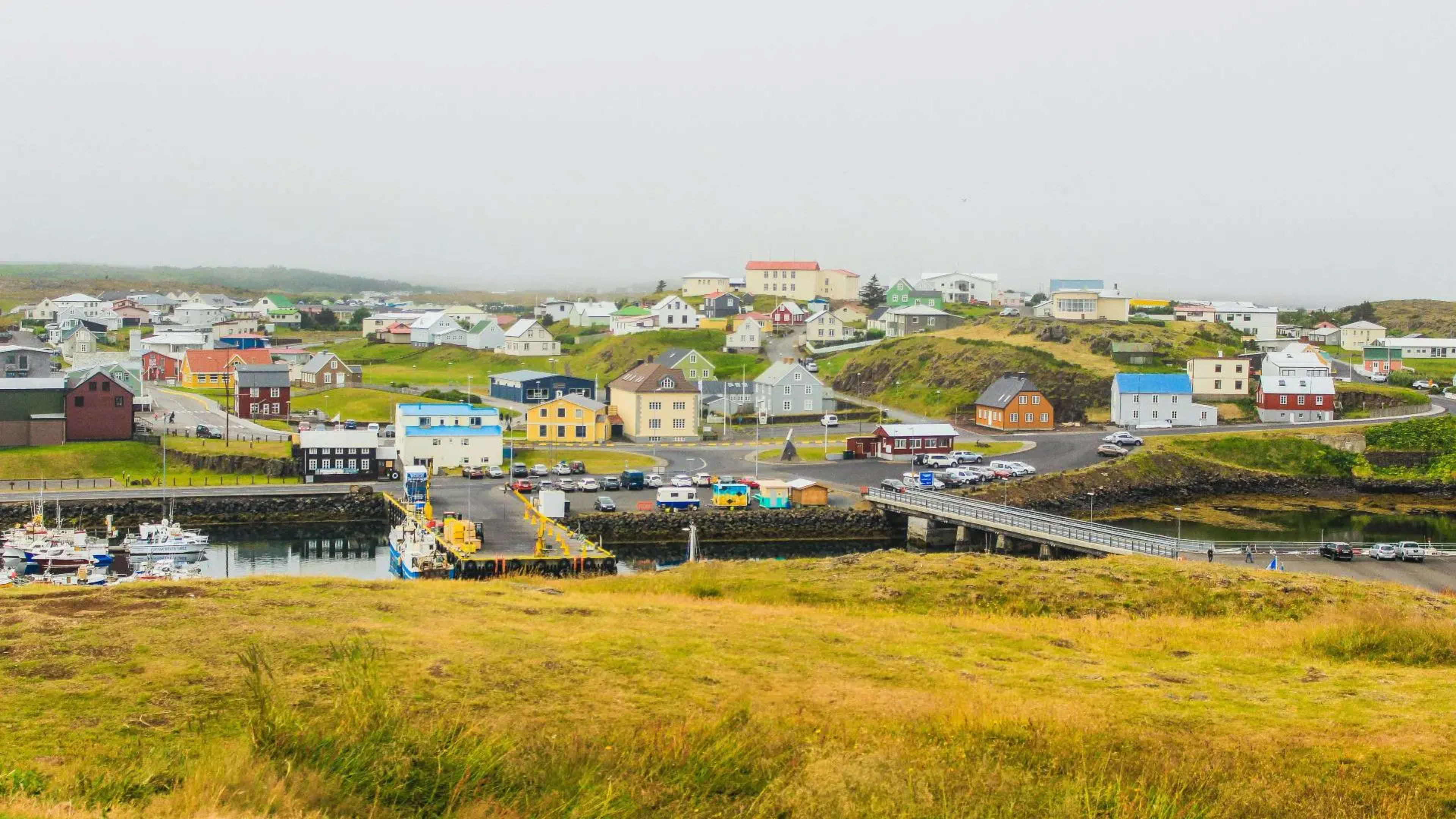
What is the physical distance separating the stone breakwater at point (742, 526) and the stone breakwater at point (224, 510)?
32.2 ft

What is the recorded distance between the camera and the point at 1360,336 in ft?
312

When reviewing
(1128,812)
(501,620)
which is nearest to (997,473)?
(501,620)

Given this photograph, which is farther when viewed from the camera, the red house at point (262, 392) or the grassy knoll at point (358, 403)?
the grassy knoll at point (358, 403)

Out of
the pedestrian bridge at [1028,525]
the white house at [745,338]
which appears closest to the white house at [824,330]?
the white house at [745,338]

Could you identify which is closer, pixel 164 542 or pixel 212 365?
pixel 164 542

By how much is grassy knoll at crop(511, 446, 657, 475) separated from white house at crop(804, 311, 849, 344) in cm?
3946

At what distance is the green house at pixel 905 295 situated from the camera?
10456 centimetres

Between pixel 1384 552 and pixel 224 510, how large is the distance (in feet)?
130

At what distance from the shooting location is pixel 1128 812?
9.16 m

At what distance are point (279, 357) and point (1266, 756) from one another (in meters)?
81.7

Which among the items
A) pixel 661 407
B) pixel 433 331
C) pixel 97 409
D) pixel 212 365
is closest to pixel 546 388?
pixel 661 407

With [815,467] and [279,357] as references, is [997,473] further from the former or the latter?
[279,357]

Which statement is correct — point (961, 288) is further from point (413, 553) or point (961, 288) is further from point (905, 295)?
point (413, 553)

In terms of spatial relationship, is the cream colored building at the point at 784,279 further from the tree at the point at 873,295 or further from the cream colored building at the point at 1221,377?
the cream colored building at the point at 1221,377
